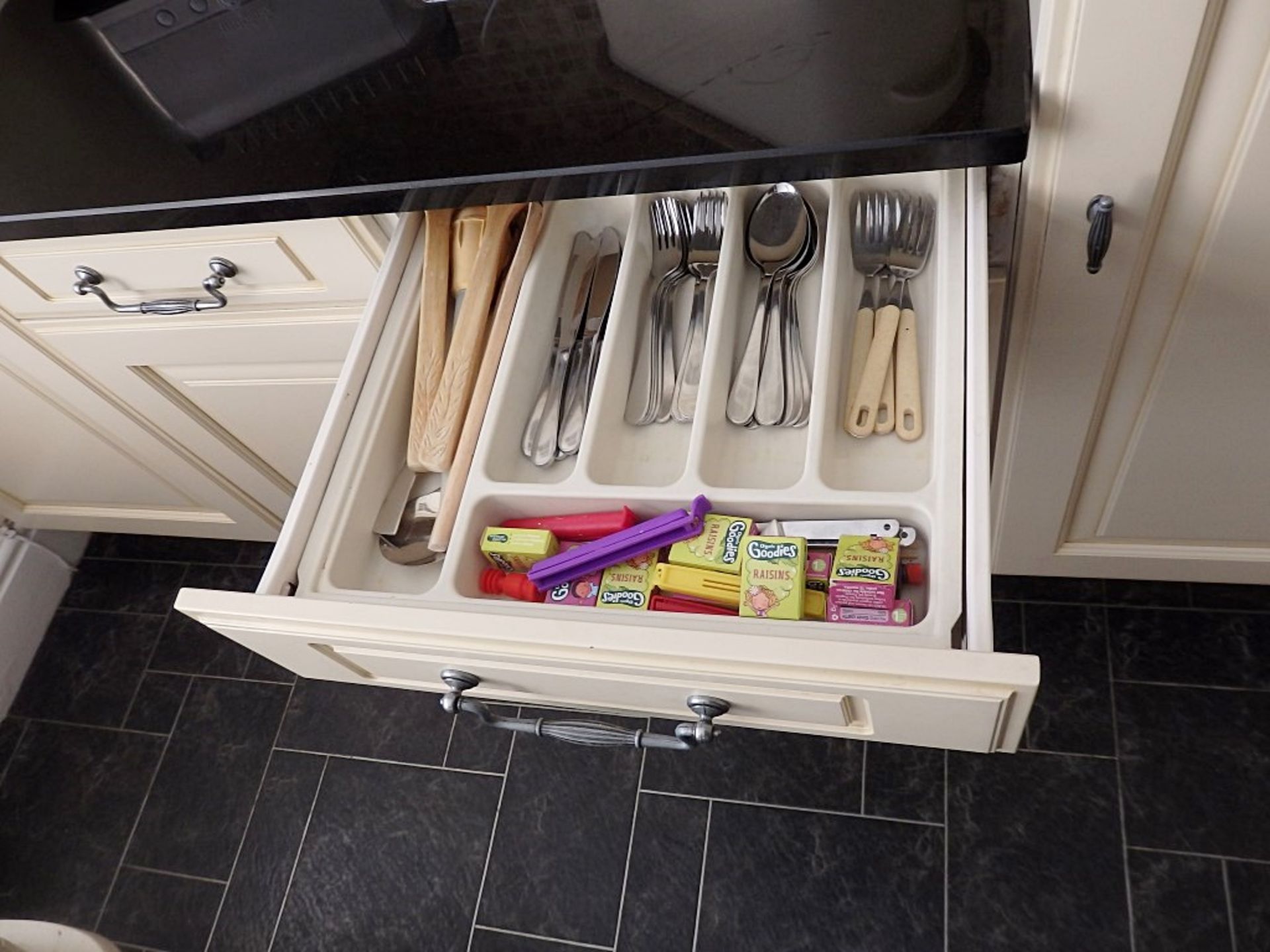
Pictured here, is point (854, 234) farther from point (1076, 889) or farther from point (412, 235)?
point (1076, 889)

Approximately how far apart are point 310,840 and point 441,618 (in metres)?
1.01

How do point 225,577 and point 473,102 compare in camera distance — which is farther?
point 225,577

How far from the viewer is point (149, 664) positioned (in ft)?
5.70

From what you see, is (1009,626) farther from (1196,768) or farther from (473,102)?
(473,102)

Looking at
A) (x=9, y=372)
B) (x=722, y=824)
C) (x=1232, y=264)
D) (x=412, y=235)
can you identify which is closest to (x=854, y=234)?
(x=1232, y=264)

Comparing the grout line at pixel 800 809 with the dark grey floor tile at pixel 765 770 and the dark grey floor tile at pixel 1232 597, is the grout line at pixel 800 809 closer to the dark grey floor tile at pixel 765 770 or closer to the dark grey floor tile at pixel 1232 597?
the dark grey floor tile at pixel 765 770

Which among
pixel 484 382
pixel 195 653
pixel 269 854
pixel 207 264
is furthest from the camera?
pixel 195 653

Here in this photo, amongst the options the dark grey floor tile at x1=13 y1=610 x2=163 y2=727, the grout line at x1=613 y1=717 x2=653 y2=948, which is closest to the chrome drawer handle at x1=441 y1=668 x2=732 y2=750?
the grout line at x1=613 y1=717 x2=653 y2=948

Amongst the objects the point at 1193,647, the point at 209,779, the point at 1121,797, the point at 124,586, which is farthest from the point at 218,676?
the point at 1193,647


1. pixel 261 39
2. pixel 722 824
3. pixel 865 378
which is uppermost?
pixel 261 39

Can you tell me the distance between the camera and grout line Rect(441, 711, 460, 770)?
4.96ft

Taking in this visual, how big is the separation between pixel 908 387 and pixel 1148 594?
2.72 ft

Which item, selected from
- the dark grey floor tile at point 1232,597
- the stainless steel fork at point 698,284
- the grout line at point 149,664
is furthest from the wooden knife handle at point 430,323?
the dark grey floor tile at point 1232,597

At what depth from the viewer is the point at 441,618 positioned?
68cm
